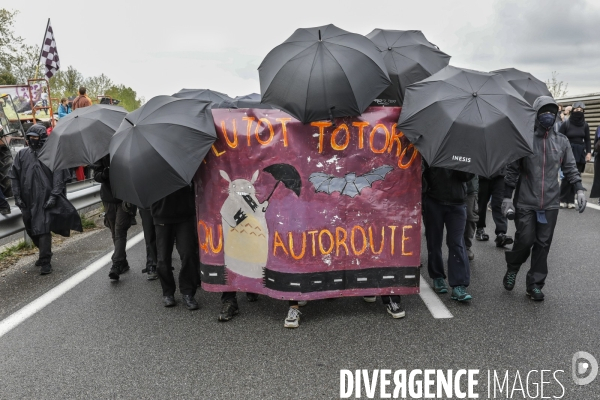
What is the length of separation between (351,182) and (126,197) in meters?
1.94

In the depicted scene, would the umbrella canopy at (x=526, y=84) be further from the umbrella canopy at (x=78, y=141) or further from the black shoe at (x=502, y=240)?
the umbrella canopy at (x=78, y=141)

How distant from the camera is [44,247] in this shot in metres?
6.51

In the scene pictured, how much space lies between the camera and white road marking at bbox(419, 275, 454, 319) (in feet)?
15.4

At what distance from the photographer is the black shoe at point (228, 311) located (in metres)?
4.70

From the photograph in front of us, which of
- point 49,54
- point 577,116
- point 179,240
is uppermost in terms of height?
point 49,54

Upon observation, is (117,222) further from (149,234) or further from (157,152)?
(157,152)

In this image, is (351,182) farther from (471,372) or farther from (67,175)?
(67,175)

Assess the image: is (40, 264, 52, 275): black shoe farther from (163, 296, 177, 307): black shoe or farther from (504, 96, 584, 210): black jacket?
(504, 96, 584, 210): black jacket

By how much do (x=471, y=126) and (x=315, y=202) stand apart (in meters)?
1.46

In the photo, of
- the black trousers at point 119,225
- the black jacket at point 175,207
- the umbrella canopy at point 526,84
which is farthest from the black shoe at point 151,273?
the umbrella canopy at point 526,84

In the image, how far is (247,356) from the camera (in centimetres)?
397

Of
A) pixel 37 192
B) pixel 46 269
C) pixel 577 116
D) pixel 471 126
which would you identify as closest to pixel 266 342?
pixel 471 126

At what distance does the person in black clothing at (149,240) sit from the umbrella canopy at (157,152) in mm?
1288

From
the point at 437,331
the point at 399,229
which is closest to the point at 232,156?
the point at 399,229
